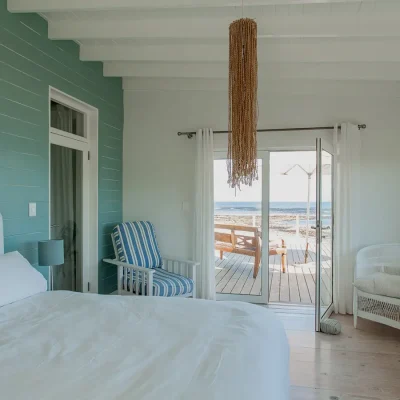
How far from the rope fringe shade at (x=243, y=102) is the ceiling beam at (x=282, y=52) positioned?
4.55ft

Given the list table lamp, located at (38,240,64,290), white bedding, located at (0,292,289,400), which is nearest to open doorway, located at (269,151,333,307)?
white bedding, located at (0,292,289,400)

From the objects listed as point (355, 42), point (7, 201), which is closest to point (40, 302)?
point (7, 201)

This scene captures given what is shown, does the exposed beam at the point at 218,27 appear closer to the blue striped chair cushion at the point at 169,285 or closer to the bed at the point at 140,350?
the bed at the point at 140,350

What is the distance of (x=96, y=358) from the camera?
58.7 inches

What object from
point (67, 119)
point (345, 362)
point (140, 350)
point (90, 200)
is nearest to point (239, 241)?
point (90, 200)

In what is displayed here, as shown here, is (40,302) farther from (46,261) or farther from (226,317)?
(226,317)

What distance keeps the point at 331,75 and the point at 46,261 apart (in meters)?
3.22

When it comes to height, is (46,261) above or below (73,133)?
Result: below

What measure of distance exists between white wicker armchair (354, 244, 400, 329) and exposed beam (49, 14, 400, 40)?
7.34 feet

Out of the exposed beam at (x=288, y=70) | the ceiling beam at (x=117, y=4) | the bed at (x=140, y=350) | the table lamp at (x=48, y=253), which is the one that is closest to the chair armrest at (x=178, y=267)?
the table lamp at (x=48, y=253)

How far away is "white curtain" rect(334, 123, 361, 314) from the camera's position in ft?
13.4

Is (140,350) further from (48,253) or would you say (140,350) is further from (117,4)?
(117,4)

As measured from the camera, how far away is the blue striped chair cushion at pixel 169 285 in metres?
3.56

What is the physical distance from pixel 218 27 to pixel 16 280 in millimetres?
2351
